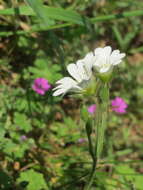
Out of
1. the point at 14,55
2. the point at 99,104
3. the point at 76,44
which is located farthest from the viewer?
the point at 76,44

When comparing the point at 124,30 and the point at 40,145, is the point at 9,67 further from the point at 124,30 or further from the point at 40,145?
the point at 124,30

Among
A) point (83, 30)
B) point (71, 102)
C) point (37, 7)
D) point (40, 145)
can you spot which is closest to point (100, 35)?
point (83, 30)

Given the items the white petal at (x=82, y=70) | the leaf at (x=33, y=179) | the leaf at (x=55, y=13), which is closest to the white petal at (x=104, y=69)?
the white petal at (x=82, y=70)

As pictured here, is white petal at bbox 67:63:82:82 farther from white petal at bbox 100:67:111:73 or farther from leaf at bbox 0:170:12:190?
leaf at bbox 0:170:12:190

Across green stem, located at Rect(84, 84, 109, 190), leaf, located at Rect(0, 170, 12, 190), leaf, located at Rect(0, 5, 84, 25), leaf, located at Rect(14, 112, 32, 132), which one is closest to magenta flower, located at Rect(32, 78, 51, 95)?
leaf, located at Rect(14, 112, 32, 132)

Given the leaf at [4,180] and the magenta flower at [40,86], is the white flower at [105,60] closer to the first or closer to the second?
the leaf at [4,180]

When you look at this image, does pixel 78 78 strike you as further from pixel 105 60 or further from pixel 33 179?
pixel 33 179
